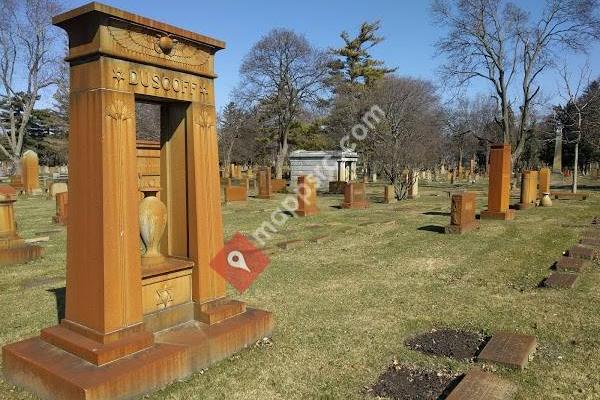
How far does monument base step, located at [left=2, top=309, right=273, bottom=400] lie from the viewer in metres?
3.03

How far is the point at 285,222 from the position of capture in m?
14.0

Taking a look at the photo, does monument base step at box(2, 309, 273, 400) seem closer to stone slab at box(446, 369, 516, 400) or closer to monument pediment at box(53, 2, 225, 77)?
stone slab at box(446, 369, 516, 400)

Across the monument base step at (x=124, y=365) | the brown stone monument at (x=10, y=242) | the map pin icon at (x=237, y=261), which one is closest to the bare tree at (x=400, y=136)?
the map pin icon at (x=237, y=261)

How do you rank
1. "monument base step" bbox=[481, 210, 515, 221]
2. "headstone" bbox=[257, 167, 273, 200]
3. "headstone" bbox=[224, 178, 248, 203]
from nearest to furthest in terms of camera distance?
1. "monument base step" bbox=[481, 210, 515, 221]
2. "headstone" bbox=[224, 178, 248, 203]
3. "headstone" bbox=[257, 167, 273, 200]

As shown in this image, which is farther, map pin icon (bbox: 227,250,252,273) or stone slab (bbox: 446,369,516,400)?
map pin icon (bbox: 227,250,252,273)

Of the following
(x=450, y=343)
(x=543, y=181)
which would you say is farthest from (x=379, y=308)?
(x=543, y=181)

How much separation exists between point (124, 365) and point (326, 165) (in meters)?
27.3

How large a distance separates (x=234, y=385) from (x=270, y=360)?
51 centimetres

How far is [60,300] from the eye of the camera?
575 cm

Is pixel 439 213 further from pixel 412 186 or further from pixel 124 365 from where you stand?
pixel 124 365

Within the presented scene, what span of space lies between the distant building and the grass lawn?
61.7 ft

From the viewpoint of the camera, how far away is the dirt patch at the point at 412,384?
335 cm

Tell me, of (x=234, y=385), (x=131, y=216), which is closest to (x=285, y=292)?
(x=234, y=385)

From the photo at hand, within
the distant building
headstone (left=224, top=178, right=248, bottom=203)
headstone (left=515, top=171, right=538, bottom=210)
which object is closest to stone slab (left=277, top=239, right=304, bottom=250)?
headstone (left=515, top=171, right=538, bottom=210)
